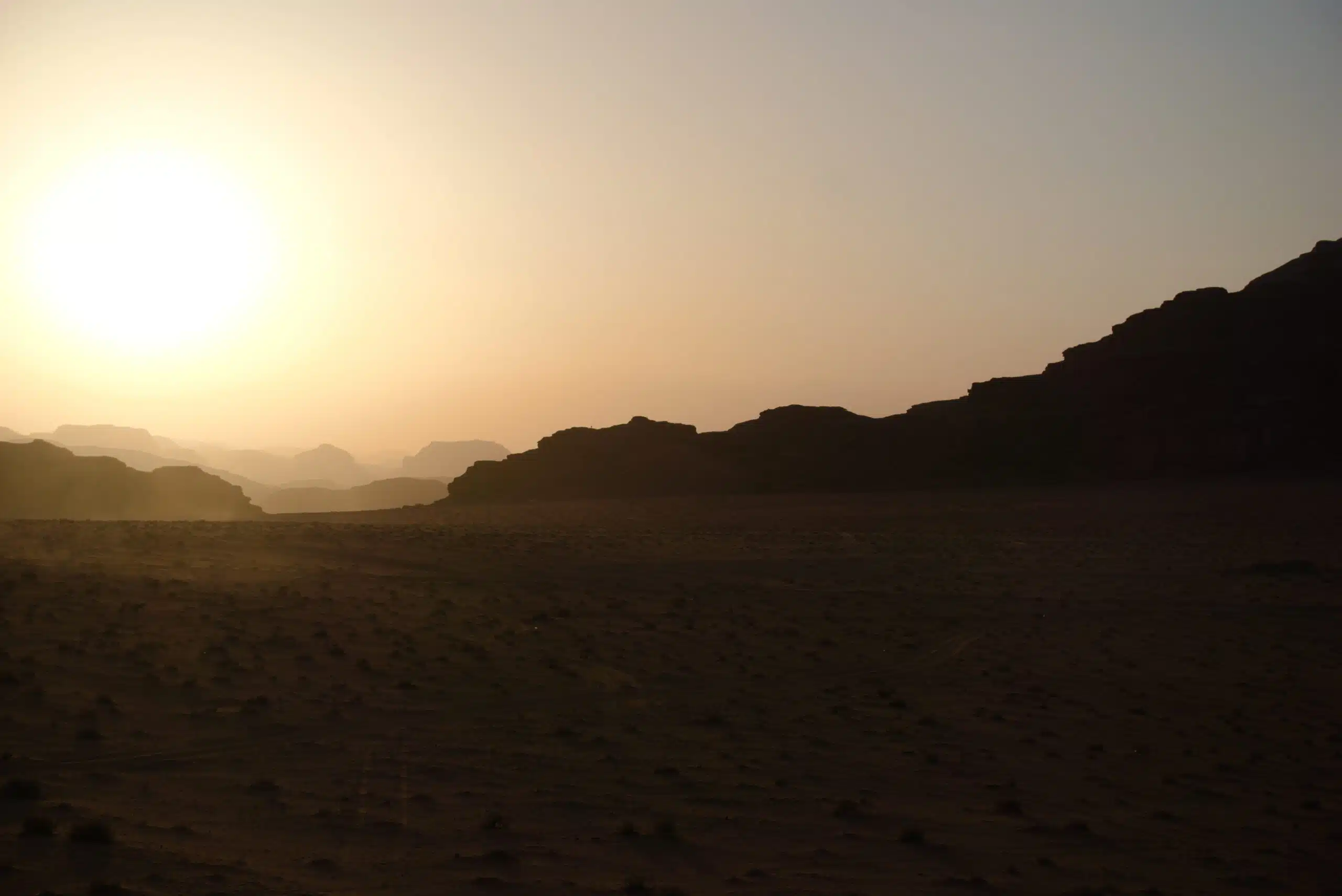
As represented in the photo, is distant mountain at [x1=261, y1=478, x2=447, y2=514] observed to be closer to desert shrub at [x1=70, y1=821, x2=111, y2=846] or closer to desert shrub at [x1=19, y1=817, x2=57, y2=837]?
desert shrub at [x1=19, y1=817, x2=57, y2=837]

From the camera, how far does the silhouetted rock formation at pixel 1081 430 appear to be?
247 ft

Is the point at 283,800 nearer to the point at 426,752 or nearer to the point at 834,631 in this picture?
the point at 426,752

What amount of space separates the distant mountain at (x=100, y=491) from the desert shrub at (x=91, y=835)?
182 feet

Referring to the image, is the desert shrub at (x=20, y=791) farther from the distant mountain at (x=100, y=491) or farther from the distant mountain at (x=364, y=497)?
the distant mountain at (x=364, y=497)

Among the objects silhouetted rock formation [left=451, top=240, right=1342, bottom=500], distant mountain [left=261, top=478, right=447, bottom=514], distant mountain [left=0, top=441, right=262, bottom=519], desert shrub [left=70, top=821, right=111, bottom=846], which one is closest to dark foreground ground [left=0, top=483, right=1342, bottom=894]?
desert shrub [left=70, top=821, right=111, bottom=846]

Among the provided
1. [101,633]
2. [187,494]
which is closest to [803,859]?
[101,633]

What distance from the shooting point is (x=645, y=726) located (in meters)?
16.7

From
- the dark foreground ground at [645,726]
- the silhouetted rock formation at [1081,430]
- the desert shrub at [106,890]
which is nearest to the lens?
the desert shrub at [106,890]

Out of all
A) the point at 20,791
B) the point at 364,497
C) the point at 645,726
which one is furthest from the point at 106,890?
the point at 364,497

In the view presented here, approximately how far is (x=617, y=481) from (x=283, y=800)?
220 feet

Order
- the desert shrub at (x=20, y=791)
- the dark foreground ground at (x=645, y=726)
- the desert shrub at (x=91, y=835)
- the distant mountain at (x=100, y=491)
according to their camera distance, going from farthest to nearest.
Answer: the distant mountain at (x=100, y=491)
the desert shrub at (x=20, y=791)
the dark foreground ground at (x=645, y=726)
the desert shrub at (x=91, y=835)

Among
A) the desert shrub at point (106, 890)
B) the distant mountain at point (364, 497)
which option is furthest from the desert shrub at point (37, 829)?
the distant mountain at point (364, 497)

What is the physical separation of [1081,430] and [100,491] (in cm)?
6335

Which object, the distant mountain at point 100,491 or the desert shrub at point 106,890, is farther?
the distant mountain at point 100,491
